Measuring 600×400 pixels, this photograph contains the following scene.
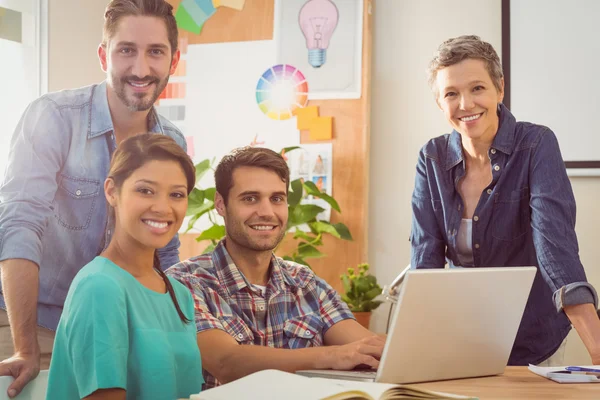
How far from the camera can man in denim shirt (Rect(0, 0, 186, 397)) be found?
1.46 m

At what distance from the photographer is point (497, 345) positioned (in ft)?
4.56

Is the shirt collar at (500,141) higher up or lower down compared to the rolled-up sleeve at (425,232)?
higher up

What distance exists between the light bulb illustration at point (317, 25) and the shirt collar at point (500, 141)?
46.5 inches

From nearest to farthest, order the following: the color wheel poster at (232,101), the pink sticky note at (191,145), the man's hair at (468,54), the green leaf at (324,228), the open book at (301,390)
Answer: the open book at (301,390)
the man's hair at (468,54)
the green leaf at (324,228)
the color wheel poster at (232,101)
the pink sticky note at (191,145)

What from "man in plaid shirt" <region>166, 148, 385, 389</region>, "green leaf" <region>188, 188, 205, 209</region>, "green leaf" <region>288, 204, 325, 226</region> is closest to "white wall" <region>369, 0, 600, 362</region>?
"green leaf" <region>288, 204, 325, 226</region>

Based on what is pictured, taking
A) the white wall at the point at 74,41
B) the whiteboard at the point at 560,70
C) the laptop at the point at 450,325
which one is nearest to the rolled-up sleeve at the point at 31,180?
the laptop at the point at 450,325

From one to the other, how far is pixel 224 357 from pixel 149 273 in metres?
0.30

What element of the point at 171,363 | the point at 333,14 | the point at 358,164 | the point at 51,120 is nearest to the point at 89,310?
the point at 171,363

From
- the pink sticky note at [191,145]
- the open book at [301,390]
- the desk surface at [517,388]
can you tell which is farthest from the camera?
the pink sticky note at [191,145]

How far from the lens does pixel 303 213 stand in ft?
9.23

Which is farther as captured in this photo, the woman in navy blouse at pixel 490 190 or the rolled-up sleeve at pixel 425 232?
the rolled-up sleeve at pixel 425 232

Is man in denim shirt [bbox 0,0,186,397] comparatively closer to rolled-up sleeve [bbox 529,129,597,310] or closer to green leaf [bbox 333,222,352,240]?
rolled-up sleeve [bbox 529,129,597,310]

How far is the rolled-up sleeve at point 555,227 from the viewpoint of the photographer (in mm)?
1556

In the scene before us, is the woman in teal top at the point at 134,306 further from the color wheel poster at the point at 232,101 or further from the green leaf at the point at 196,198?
the color wheel poster at the point at 232,101
